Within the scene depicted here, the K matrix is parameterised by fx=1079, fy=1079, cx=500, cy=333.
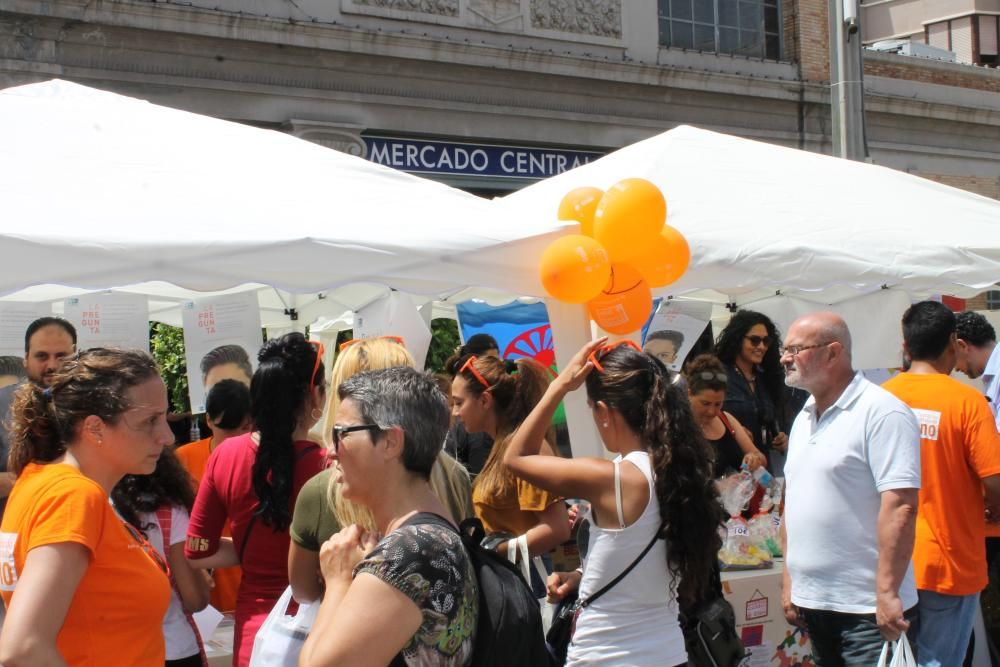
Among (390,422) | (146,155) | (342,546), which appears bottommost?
(342,546)

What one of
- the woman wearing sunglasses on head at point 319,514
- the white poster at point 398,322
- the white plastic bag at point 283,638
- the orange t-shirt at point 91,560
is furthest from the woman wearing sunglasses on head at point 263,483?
the white poster at point 398,322

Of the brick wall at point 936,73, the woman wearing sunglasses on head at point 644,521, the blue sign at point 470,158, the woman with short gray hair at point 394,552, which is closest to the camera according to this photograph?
the woman with short gray hair at point 394,552

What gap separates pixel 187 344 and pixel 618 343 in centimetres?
327

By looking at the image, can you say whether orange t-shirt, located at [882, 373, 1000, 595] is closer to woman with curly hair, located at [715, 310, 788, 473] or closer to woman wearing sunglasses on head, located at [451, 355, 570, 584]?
woman wearing sunglasses on head, located at [451, 355, 570, 584]

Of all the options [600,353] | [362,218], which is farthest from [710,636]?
[362,218]

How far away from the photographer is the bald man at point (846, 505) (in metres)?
3.72

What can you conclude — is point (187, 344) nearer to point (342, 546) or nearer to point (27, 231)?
point (27, 231)

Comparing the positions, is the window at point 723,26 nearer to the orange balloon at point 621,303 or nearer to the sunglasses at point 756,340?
the sunglasses at point 756,340

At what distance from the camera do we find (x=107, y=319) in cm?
567

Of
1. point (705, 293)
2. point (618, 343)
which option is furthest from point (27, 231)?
point (705, 293)

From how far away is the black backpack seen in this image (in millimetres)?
2109

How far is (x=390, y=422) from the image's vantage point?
231 centimetres

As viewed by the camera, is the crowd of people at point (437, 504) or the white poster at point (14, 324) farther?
the white poster at point (14, 324)

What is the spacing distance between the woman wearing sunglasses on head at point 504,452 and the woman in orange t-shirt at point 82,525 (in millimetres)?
1555
